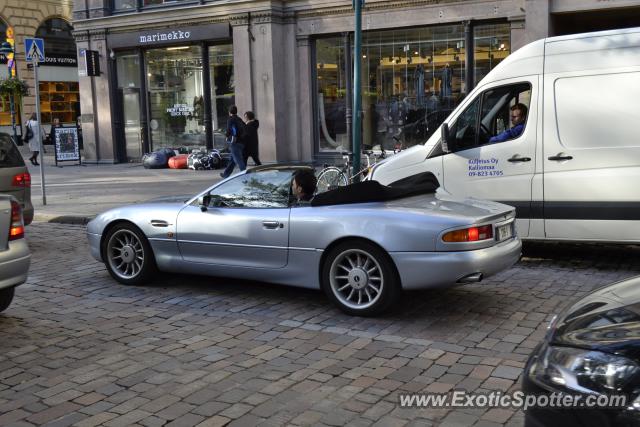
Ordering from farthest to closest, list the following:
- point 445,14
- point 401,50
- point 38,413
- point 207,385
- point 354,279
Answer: point 401,50 → point 445,14 → point 354,279 → point 207,385 → point 38,413

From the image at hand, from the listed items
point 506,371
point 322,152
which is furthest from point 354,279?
point 322,152

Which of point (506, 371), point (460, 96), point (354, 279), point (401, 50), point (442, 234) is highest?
point (401, 50)

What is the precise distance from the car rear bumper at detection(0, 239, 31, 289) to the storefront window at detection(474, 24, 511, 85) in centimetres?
1320

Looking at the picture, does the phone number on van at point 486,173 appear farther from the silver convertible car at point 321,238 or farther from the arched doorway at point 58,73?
the arched doorway at point 58,73

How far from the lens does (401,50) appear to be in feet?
59.4

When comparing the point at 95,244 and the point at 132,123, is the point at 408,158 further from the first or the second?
the point at 132,123

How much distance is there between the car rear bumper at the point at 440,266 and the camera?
5.61 m

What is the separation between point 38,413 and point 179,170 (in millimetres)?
16504

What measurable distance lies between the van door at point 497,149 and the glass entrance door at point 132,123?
16630 millimetres

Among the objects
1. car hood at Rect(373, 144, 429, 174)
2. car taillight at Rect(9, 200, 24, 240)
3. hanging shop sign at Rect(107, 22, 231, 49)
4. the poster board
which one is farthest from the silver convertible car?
the poster board

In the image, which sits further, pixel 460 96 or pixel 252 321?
pixel 460 96

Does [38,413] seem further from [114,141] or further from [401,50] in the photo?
[114,141]

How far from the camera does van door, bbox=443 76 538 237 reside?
7926mm

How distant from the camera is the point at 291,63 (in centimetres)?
1928
